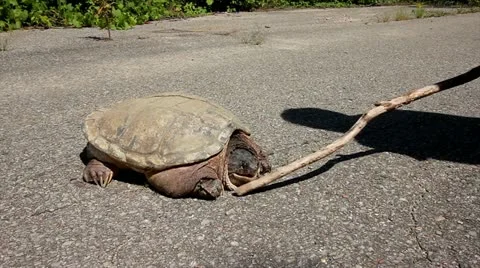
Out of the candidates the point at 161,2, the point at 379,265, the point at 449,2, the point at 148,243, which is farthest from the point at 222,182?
the point at 449,2

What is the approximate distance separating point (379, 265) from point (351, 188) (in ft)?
2.77

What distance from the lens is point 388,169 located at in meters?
3.28

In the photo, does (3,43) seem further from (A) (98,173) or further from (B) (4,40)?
(A) (98,173)

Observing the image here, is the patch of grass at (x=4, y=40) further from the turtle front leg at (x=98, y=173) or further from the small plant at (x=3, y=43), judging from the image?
the turtle front leg at (x=98, y=173)

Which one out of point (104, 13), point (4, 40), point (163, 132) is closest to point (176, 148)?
point (163, 132)

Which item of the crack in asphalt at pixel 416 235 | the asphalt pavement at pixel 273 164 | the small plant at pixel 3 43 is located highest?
the small plant at pixel 3 43

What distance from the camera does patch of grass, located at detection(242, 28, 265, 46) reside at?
8.24m

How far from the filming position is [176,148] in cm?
272

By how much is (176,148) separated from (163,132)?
0.14 m

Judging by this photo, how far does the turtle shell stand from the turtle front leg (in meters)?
0.14

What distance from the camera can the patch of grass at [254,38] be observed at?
27.0 ft

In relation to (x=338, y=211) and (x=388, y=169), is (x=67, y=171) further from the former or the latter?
(x=388, y=169)

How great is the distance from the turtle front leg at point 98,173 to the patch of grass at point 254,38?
557cm

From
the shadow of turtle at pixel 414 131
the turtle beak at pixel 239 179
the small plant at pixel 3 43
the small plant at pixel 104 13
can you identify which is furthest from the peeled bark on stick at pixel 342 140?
the small plant at pixel 104 13
